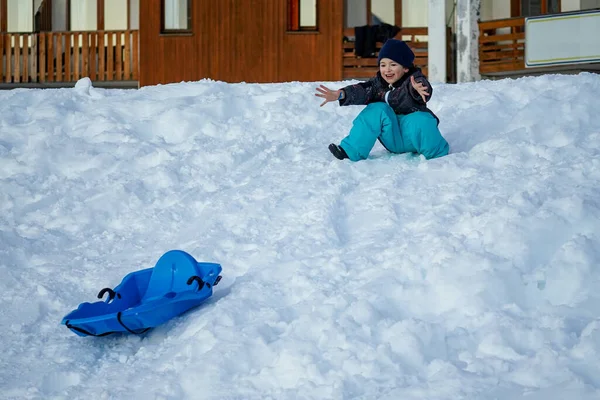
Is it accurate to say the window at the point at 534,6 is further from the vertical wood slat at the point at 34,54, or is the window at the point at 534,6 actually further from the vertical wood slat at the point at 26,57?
the vertical wood slat at the point at 26,57

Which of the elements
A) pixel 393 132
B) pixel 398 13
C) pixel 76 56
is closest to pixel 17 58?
pixel 76 56

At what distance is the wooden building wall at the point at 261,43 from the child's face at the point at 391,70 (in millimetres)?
8273

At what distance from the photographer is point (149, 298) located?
518cm

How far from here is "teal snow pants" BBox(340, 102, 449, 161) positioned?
694 cm

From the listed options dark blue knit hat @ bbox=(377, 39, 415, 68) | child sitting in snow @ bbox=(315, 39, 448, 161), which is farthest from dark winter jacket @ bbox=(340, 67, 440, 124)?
dark blue knit hat @ bbox=(377, 39, 415, 68)

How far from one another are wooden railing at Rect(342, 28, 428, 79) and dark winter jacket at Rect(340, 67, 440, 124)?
318 inches

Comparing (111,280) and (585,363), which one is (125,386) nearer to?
(111,280)

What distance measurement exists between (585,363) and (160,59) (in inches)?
509

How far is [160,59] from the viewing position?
15.9 meters

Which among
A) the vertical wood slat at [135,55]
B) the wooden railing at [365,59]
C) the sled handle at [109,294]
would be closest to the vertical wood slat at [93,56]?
the vertical wood slat at [135,55]

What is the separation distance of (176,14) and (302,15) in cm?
226

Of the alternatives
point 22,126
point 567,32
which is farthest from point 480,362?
point 567,32

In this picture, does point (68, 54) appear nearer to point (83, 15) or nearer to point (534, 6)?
point (83, 15)

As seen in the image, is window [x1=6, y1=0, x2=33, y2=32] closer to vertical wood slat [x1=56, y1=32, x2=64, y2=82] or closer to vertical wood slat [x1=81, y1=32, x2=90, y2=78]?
vertical wood slat [x1=56, y1=32, x2=64, y2=82]
